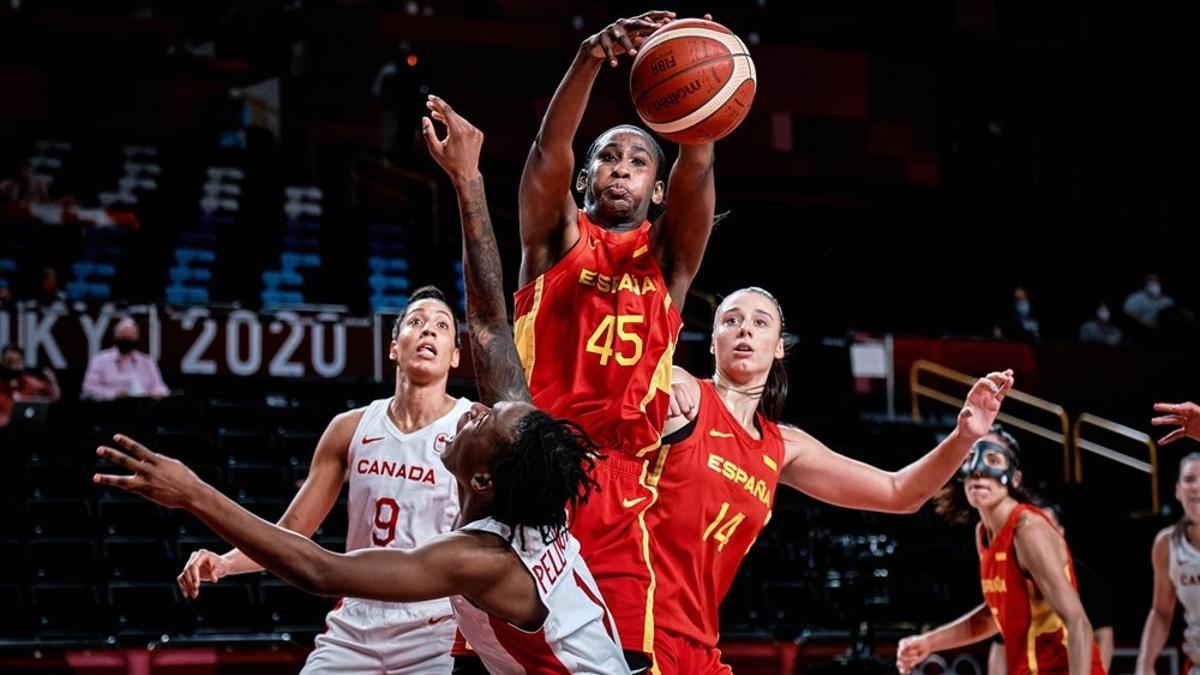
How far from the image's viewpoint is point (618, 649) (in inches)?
147

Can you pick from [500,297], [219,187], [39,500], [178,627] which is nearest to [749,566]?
[178,627]

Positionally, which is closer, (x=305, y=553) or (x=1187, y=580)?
(x=305, y=553)

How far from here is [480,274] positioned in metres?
4.39

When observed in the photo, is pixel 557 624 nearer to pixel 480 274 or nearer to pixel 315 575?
pixel 315 575

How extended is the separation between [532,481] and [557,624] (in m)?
0.34

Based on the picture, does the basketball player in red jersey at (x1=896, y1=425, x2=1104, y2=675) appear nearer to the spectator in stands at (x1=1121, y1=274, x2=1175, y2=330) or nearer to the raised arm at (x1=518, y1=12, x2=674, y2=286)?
the raised arm at (x1=518, y1=12, x2=674, y2=286)

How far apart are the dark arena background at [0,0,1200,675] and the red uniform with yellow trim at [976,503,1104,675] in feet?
7.96

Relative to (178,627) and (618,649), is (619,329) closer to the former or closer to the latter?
(618,649)

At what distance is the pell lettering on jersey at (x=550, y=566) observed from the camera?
140 inches

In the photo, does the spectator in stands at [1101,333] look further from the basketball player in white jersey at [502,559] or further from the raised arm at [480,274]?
the basketball player in white jersey at [502,559]

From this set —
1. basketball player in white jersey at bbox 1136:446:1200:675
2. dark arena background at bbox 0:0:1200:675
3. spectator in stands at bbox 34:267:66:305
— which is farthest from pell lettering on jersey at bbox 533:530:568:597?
spectator in stands at bbox 34:267:66:305

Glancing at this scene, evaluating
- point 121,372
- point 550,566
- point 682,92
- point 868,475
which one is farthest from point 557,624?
point 121,372

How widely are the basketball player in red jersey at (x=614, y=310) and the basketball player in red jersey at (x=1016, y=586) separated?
2.28 meters

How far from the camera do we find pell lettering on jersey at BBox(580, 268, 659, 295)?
4648mm
